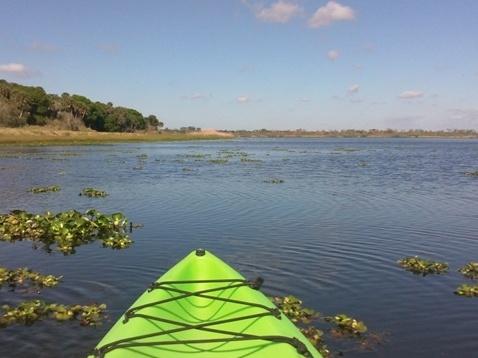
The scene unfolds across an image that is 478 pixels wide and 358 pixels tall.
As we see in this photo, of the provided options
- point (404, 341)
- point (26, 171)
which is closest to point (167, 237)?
point (404, 341)

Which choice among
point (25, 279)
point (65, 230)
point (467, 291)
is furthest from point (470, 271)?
point (65, 230)

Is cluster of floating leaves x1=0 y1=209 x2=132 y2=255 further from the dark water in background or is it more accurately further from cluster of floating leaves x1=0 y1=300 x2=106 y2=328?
cluster of floating leaves x1=0 y1=300 x2=106 y2=328

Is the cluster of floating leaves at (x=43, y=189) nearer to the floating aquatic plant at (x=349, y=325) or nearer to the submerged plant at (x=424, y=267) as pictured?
the submerged plant at (x=424, y=267)

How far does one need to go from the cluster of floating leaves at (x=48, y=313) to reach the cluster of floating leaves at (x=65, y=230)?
16.9ft

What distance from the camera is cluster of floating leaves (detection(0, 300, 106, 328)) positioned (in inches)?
333

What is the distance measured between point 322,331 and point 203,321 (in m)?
2.78

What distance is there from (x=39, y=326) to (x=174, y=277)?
3138 mm

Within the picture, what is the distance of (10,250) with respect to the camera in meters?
13.8

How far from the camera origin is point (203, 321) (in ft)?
21.6

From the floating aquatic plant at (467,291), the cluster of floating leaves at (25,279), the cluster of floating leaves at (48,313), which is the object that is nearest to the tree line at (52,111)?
the cluster of floating leaves at (25,279)

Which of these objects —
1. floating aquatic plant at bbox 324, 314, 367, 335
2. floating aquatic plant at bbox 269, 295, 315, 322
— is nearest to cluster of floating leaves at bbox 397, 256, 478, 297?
floating aquatic plant at bbox 324, 314, 367, 335

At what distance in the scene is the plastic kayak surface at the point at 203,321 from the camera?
528 cm

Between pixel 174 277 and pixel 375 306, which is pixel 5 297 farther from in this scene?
pixel 375 306

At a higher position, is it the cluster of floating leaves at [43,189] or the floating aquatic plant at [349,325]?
the floating aquatic plant at [349,325]
